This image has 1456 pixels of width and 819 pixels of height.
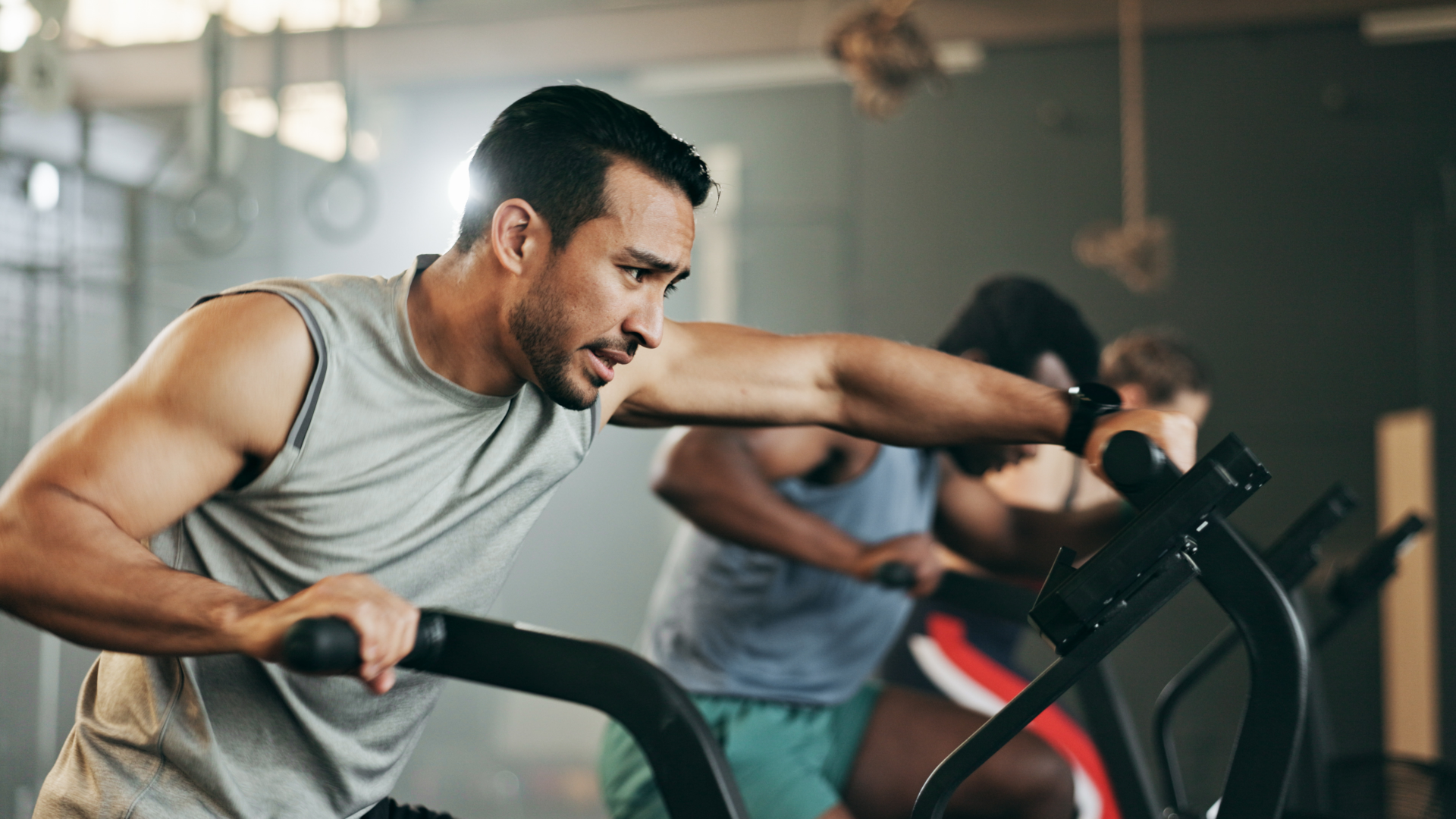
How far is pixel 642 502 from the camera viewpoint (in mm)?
4660

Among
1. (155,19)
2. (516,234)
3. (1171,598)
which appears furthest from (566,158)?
(155,19)

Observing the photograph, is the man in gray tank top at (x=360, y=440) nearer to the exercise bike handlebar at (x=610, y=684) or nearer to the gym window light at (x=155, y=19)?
the exercise bike handlebar at (x=610, y=684)

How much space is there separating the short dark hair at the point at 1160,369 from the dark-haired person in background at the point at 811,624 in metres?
0.69

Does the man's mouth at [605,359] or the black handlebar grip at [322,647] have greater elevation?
the man's mouth at [605,359]

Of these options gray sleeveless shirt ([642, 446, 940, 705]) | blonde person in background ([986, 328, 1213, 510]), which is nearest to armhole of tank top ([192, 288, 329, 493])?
gray sleeveless shirt ([642, 446, 940, 705])

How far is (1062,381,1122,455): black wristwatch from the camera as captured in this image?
108 centimetres

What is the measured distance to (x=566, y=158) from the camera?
108 centimetres

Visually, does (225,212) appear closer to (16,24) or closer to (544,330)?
A: (16,24)

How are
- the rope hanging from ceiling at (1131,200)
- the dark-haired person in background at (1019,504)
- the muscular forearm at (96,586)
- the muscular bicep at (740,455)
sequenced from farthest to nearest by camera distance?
1. the rope hanging from ceiling at (1131,200)
2. the dark-haired person in background at (1019,504)
3. the muscular bicep at (740,455)
4. the muscular forearm at (96,586)

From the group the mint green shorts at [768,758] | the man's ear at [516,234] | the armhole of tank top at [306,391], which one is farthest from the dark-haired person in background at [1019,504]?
the armhole of tank top at [306,391]

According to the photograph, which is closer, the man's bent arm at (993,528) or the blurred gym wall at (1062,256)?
the man's bent arm at (993,528)

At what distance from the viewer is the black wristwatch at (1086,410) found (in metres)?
1.08

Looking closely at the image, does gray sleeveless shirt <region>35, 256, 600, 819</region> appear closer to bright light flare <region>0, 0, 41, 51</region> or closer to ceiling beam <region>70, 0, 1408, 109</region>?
bright light flare <region>0, 0, 41, 51</region>

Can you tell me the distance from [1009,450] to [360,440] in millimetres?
1344
